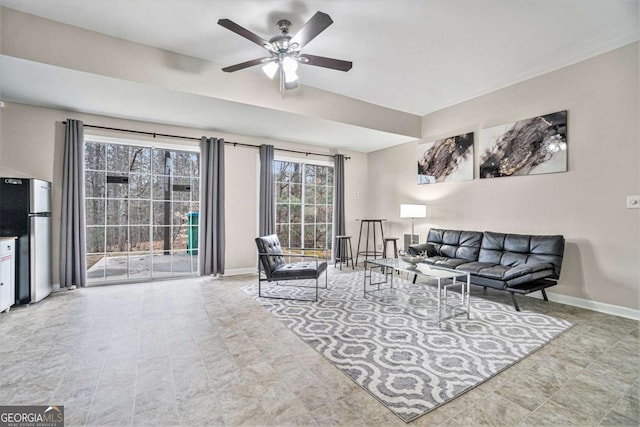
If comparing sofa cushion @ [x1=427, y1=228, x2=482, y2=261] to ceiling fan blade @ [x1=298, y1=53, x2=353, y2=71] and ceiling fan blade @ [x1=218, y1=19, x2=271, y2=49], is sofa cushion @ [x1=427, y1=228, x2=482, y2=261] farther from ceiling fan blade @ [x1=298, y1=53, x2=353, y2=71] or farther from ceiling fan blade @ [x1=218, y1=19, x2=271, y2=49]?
ceiling fan blade @ [x1=218, y1=19, x2=271, y2=49]

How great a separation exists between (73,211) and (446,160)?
591cm

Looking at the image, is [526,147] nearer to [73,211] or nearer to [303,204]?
[303,204]

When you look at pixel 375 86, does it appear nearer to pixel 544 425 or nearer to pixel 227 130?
pixel 227 130

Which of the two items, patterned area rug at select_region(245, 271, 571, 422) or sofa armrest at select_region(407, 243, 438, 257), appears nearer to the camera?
patterned area rug at select_region(245, 271, 571, 422)

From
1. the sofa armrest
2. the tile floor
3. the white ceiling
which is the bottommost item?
the tile floor

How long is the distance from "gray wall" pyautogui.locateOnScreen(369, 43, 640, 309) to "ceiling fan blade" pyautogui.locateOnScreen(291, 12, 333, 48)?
3.36 metres

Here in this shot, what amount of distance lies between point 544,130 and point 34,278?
679 centimetres

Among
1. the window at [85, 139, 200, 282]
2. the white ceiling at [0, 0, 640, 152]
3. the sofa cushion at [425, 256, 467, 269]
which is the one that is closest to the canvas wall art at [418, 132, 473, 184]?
the white ceiling at [0, 0, 640, 152]

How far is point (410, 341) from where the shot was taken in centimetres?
260

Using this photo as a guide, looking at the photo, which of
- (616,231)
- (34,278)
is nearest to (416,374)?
(616,231)

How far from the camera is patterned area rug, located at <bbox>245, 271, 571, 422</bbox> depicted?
1938 millimetres

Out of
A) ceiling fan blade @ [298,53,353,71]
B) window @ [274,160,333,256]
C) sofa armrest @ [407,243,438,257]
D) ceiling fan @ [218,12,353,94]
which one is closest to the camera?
ceiling fan @ [218,12,353,94]

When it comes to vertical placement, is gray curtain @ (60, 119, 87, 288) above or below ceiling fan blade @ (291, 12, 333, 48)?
below

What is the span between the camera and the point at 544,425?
1601 mm
